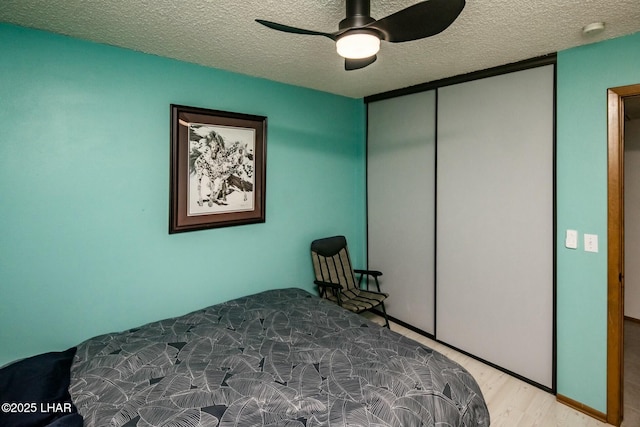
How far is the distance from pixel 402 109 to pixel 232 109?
1.73 metres

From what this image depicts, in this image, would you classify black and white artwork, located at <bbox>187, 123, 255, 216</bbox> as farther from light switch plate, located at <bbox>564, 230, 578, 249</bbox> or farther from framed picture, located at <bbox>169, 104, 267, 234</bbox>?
light switch plate, located at <bbox>564, 230, 578, 249</bbox>

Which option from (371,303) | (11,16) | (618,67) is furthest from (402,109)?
(11,16)

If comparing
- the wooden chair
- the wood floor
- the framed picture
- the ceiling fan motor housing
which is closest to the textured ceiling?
the ceiling fan motor housing

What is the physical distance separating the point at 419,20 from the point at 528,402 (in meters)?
2.64

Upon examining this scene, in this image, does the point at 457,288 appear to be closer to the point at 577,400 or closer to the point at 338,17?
the point at 577,400

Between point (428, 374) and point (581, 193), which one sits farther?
point (581, 193)

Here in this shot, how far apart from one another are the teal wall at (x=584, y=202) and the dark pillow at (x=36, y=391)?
301 centimetres

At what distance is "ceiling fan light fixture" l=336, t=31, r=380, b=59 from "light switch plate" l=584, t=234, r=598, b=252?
1924 millimetres

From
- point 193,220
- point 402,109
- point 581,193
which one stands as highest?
point 402,109

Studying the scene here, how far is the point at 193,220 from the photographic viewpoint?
101 inches

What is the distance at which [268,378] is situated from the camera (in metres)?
1.69

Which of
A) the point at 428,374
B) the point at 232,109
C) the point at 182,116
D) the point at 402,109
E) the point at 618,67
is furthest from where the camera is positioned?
the point at 402,109

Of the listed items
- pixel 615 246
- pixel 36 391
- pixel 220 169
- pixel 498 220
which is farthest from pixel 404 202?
pixel 36 391

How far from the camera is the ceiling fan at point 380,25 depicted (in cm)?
132
